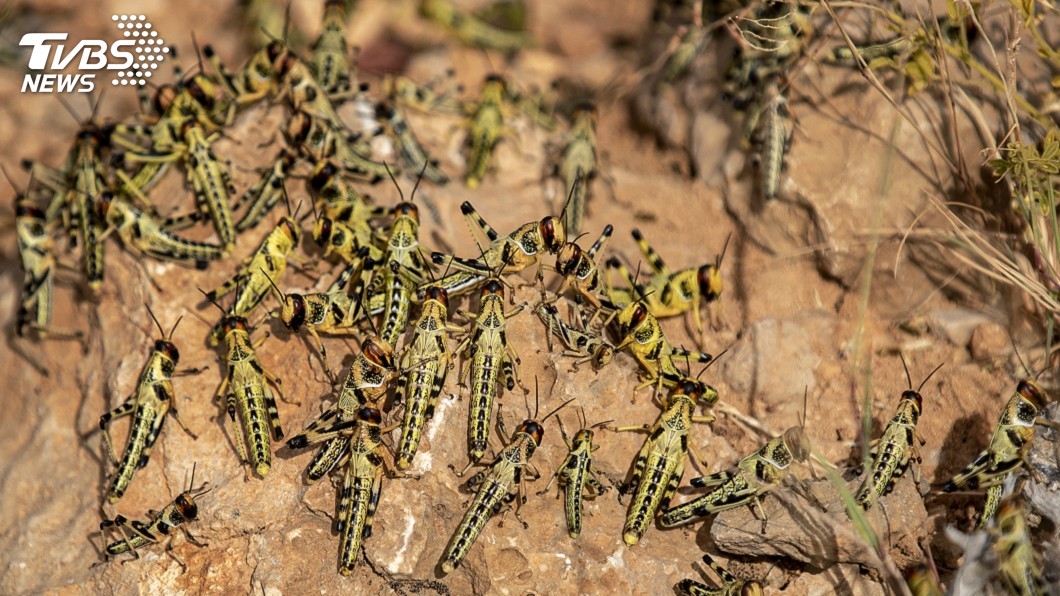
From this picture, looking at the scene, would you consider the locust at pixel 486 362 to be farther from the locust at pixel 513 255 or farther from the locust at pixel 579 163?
the locust at pixel 579 163

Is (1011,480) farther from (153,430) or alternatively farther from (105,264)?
(105,264)

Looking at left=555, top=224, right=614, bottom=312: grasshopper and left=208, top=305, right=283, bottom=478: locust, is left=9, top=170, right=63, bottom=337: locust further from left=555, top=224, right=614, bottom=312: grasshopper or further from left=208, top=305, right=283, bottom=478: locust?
left=555, top=224, right=614, bottom=312: grasshopper

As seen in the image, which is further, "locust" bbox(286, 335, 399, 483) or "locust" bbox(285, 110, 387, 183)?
"locust" bbox(285, 110, 387, 183)

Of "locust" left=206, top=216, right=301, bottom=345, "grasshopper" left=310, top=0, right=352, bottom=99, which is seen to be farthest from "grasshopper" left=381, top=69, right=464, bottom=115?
"locust" left=206, top=216, right=301, bottom=345

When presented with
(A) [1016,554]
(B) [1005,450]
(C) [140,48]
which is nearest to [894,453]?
(B) [1005,450]

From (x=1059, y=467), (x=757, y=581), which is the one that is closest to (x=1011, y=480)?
(x=1059, y=467)

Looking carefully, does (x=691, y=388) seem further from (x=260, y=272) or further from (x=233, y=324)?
(x=260, y=272)

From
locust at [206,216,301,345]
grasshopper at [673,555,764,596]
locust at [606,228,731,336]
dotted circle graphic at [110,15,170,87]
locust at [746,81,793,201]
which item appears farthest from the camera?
dotted circle graphic at [110,15,170,87]
